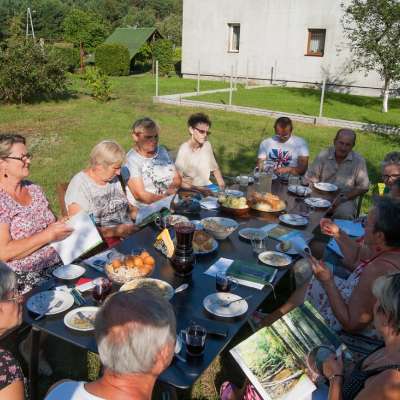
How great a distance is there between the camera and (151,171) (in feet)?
14.2

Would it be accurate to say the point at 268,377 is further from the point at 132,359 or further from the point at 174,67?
the point at 174,67

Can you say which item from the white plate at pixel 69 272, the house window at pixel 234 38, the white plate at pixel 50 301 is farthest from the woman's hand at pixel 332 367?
the house window at pixel 234 38

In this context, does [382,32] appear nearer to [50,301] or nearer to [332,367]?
[332,367]

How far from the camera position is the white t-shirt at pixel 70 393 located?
1417mm

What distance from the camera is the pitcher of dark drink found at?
8.04 ft

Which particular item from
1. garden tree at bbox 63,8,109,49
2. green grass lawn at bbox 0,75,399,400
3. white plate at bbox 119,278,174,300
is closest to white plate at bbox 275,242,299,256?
white plate at bbox 119,278,174,300

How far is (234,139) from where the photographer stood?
986cm

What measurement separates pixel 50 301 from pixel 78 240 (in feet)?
2.15

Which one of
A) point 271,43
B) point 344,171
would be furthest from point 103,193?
point 271,43

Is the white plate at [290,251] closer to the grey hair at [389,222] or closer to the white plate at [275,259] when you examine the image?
the white plate at [275,259]

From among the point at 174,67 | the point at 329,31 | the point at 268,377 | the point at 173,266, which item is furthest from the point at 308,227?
the point at 174,67

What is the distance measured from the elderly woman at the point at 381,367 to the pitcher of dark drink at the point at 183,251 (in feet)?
3.13

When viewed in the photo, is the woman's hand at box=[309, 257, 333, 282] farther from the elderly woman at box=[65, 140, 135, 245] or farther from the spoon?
the elderly woman at box=[65, 140, 135, 245]

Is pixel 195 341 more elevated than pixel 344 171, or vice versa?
pixel 344 171
